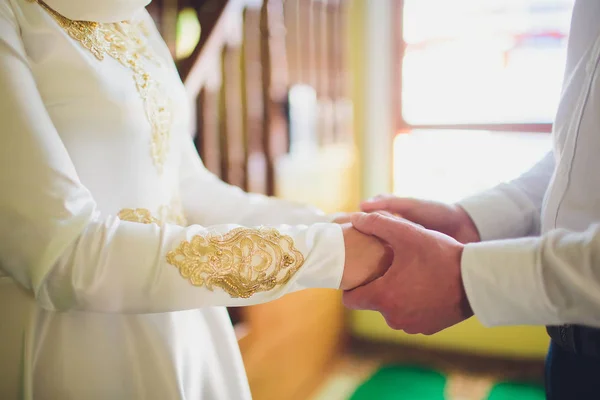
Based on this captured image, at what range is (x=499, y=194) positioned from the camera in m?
1.12

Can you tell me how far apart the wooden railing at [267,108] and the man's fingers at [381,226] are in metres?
1.03

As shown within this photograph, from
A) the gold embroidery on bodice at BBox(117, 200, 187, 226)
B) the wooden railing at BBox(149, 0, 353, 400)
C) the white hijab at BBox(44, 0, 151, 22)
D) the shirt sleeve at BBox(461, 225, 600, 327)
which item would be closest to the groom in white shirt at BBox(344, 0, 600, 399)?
the shirt sleeve at BBox(461, 225, 600, 327)

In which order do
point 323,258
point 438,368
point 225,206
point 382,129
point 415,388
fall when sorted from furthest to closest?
point 382,129
point 438,368
point 415,388
point 225,206
point 323,258

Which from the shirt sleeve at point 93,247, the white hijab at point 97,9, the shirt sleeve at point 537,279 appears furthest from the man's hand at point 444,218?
the white hijab at point 97,9

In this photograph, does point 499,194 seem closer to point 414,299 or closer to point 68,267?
point 414,299

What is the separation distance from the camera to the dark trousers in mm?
813

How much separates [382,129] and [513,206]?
84.7 inches

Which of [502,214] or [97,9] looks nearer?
[97,9]

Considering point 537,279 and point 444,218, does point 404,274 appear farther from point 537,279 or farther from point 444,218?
point 444,218

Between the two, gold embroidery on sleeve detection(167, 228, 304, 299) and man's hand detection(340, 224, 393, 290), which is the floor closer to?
man's hand detection(340, 224, 393, 290)

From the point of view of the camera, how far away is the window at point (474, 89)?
9.29 feet

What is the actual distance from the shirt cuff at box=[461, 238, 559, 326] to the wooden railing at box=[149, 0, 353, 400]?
120 cm

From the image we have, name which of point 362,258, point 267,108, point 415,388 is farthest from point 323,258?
point 415,388

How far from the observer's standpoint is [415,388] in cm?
263
